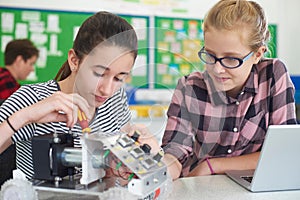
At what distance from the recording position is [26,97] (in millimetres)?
1061

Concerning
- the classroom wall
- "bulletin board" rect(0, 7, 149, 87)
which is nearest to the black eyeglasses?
"bulletin board" rect(0, 7, 149, 87)

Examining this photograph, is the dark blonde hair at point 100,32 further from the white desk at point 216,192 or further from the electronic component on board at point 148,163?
the white desk at point 216,192

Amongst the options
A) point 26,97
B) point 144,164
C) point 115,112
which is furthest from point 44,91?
point 144,164


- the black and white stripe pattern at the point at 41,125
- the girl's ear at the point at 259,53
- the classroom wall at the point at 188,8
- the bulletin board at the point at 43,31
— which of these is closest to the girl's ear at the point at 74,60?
the black and white stripe pattern at the point at 41,125

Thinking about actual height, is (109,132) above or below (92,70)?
below

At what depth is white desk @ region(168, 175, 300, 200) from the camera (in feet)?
2.95

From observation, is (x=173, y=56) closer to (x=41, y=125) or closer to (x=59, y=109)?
(x=59, y=109)

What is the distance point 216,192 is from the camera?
94 cm

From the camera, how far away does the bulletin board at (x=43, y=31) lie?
3.14m

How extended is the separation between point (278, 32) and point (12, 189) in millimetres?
3591

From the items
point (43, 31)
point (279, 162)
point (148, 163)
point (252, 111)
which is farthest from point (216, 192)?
point (43, 31)

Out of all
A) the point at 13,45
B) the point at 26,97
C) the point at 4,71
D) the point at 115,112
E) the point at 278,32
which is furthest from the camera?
the point at 278,32

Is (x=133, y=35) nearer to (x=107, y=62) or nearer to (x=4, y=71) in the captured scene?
(x=107, y=62)

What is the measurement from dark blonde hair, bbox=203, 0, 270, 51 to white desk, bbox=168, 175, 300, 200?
43 cm
